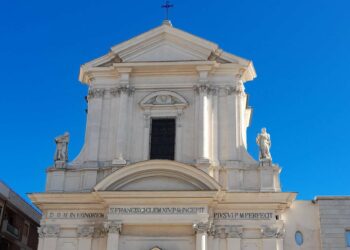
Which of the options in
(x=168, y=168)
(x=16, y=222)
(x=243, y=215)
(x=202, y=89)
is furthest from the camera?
(x=16, y=222)

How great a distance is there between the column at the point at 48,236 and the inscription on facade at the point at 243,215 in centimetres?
660

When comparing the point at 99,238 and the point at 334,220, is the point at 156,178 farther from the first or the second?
the point at 334,220

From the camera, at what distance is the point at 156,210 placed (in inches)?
938

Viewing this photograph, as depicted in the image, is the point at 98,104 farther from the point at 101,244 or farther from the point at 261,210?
the point at 261,210

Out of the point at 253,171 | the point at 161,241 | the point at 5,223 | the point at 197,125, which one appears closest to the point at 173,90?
the point at 197,125

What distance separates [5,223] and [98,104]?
34.7 feet

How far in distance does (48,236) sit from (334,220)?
11872 mm

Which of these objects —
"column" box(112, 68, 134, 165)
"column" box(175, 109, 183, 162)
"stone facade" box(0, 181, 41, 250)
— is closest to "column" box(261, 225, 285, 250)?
"column" box(175, 109, 183, 162)

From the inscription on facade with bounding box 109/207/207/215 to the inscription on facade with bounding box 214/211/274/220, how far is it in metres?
1.04

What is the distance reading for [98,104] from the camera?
27219mm

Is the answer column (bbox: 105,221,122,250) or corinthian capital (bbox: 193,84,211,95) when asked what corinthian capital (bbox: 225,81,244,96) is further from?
column (bbox: 105,221,122,250)

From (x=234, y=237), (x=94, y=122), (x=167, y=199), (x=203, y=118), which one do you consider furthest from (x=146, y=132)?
(x=234, y=237)

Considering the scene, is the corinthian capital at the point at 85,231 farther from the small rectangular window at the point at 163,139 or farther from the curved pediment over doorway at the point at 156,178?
the small rectangular window at the point at 163,139

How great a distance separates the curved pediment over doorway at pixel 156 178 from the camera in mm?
23766
